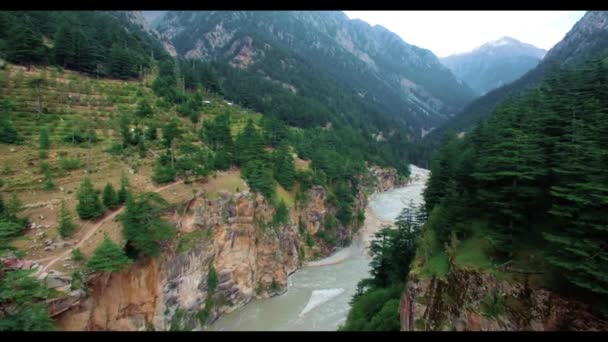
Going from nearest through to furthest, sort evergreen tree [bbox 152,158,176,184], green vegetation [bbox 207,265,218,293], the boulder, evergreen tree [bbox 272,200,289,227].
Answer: the boulder < evergreen tree [bbox 152,158,176,184] < green vegetation [bbox 207,265,218,293] < evergreen tree [bbox 272,200,289,227]

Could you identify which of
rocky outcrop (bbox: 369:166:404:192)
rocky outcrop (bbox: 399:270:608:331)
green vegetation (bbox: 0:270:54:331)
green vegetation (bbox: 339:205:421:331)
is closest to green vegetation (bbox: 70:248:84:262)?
green vegetation (bbox: 0:270:54:331)

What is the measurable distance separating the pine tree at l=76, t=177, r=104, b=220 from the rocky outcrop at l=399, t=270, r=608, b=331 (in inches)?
862

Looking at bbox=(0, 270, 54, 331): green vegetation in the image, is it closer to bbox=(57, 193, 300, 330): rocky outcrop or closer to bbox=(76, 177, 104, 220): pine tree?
bbox=(57, 193, 300, 330): rocky outcrop

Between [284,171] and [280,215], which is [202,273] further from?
[284,171]

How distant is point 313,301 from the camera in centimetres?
3406

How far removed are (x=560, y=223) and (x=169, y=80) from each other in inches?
1943

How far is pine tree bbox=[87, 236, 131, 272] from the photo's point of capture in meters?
20.7

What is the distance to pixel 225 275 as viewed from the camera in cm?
3147

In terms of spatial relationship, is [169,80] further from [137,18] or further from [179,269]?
[137,18]

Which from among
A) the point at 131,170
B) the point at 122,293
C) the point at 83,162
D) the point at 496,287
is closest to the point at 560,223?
the point at 496,287

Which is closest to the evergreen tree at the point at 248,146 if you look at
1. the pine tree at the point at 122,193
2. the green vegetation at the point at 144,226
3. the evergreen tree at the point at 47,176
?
the green vegetation at the point at 144,226

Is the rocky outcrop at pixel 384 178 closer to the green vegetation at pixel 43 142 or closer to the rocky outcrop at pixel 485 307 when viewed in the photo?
the rocky outcrop at pixel 485 307

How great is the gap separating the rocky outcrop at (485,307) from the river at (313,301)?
1309 centimetres

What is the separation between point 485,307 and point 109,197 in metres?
25.2
